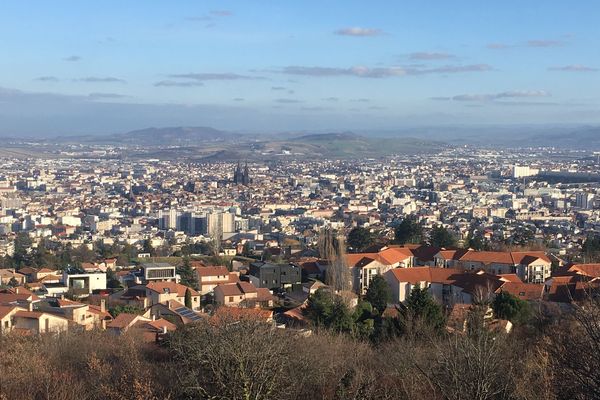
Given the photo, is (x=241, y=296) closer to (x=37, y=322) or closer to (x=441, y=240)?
(x=37, y=322)

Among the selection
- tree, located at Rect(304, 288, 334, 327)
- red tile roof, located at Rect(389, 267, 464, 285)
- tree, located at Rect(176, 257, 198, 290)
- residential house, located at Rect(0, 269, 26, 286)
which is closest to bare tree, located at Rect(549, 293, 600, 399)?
tree, located at Rect(304, 288, 334, 327)

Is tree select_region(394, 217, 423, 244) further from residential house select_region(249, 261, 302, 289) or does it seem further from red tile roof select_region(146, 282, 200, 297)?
red tile roof select_region(146, 282, 200, 297)

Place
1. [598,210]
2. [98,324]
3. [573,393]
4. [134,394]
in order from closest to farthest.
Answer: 1. [573,393]
2. [134,394]
3. [98,324]
4. [598,210]

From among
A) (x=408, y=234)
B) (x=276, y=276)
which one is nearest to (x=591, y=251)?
(x=408, y=234)

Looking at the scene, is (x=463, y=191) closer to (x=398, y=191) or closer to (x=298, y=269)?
(x=398, y=191)

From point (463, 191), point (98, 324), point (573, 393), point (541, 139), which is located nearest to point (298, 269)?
point (98, 324)
